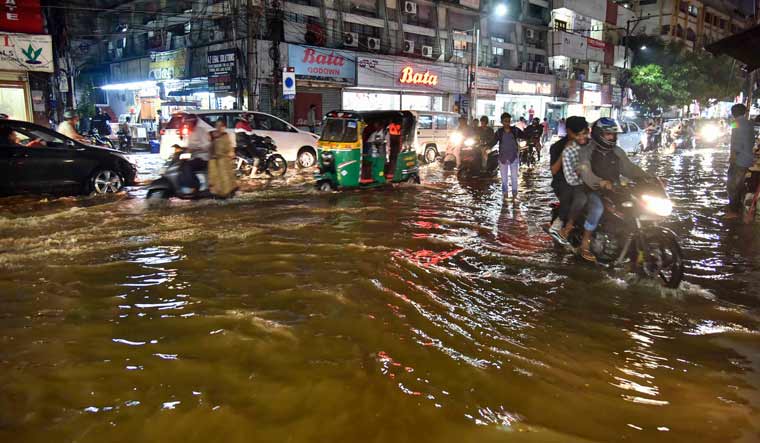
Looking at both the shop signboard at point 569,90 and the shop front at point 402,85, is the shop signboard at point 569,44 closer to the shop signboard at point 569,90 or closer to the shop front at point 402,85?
the shop signboard at point 569,90

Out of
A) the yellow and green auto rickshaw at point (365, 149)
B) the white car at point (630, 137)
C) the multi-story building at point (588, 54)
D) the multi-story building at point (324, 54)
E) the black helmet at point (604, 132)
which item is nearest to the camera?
the black helmet at point (604, 132)

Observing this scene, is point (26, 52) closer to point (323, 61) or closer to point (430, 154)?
point (323, 61)

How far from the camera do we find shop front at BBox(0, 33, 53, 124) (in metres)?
16.7

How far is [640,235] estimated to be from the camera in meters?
5.50

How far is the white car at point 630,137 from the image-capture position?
22.5 m

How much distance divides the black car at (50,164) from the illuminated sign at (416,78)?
1979 centimetres

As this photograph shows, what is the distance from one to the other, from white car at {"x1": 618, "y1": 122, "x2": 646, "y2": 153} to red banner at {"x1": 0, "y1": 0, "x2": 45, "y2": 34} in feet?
71.3

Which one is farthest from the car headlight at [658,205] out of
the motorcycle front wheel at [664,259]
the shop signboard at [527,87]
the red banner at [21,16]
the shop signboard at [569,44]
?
the shop signboard at [569,44]

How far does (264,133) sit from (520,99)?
27623 millimetres

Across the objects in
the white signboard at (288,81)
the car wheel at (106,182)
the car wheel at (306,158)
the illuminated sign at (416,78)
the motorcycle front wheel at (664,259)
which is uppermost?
the illuminated sign at (416,78)

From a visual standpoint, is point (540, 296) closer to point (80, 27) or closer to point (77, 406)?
point (77, 406)

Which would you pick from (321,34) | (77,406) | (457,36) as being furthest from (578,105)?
(77,406)

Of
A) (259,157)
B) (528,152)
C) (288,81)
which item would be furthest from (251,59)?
(528,152)

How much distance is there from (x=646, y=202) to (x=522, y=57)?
1405 inches
